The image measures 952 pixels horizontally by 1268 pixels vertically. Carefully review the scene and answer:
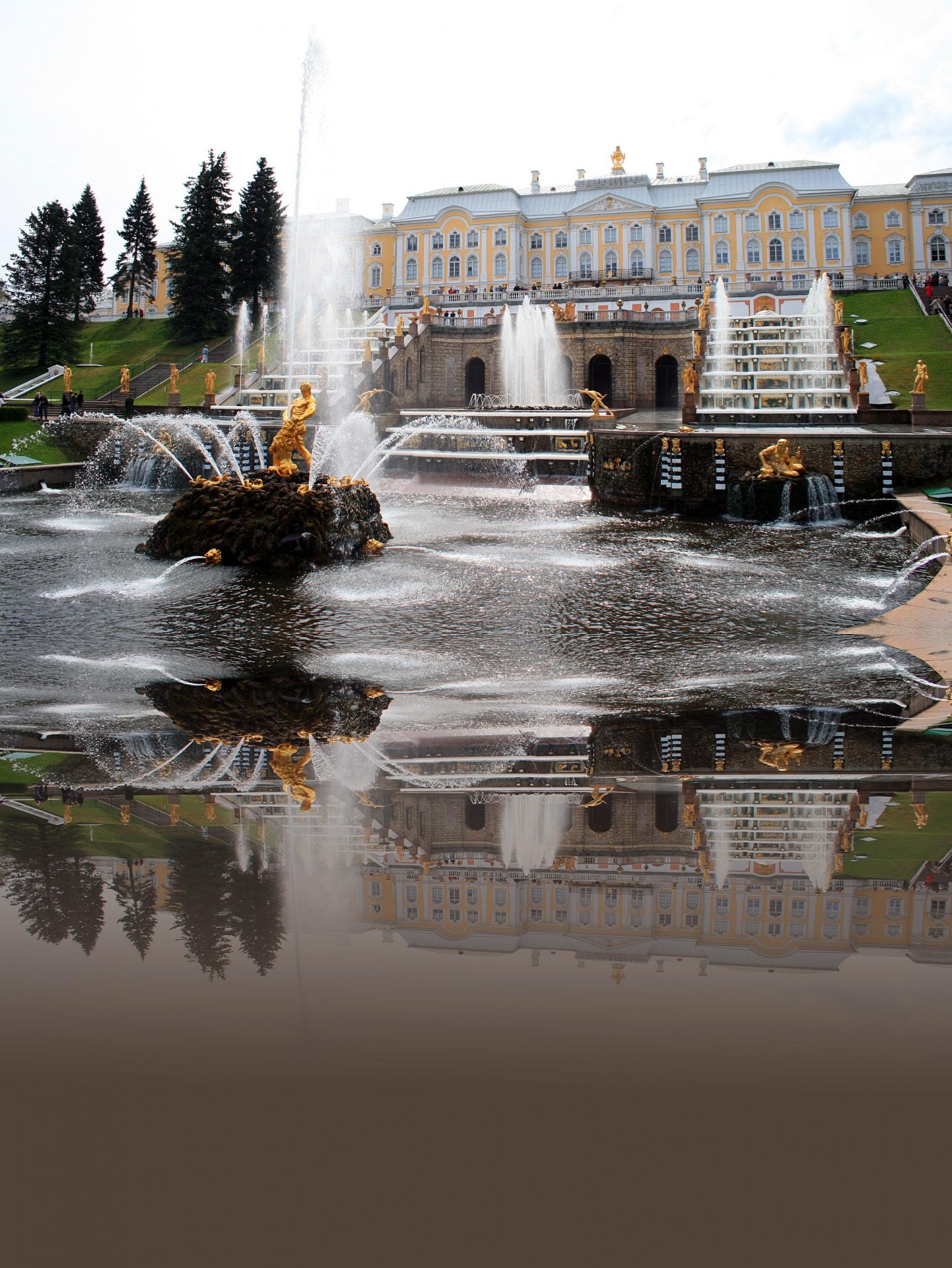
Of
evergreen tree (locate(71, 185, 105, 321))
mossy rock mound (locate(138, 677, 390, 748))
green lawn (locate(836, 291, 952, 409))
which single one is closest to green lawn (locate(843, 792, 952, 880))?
mossy rock mound (locate(138, 677, 390, 748))

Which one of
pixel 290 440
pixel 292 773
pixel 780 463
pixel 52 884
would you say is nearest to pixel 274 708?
pixel 292 773

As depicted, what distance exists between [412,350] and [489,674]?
41.4 meters

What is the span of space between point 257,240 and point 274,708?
64203 millimetres

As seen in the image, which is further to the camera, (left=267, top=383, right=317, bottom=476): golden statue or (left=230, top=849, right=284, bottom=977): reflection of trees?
(left=267, top=383, right=317, bottom=476): golden statue

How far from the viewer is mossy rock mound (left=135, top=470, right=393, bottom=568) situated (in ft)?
65.2

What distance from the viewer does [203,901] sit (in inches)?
215

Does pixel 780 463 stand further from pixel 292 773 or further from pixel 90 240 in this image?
pixel 90 240

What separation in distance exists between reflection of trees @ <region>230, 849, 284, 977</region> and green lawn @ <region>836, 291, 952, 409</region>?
114ft

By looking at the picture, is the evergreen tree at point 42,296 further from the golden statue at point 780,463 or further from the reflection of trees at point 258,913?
the reflection of trees at point 258,913

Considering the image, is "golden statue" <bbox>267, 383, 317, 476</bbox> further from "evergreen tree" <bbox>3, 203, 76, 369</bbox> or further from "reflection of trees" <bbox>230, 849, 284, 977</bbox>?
"evergreen tree" <bbox>3, 203, 76, 369</bbox>

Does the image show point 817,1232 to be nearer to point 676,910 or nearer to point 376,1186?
point 376,1186

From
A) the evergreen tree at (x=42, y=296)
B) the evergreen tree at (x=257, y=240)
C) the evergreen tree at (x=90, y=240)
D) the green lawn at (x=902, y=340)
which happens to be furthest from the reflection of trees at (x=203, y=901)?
the evergreen tree at (x=90, y=240)

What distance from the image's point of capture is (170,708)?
425 inches

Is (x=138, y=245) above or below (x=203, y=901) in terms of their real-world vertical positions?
above
